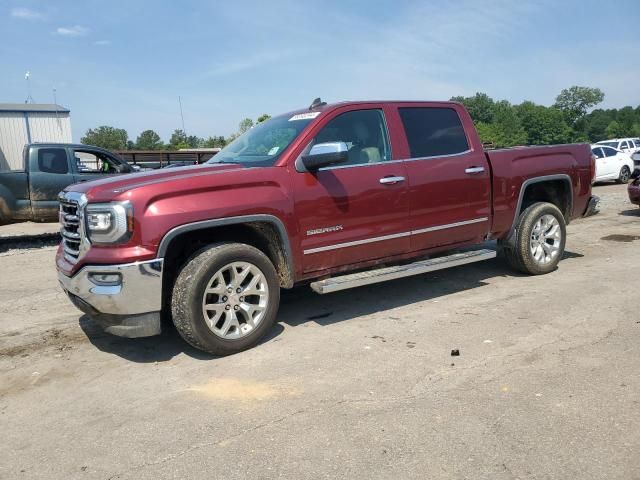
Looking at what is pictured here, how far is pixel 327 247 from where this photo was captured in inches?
183

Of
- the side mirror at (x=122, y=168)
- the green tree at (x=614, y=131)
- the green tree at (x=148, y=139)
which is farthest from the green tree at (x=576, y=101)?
the side mirror at (x=122, y=168)

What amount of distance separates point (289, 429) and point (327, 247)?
1899 millimetres

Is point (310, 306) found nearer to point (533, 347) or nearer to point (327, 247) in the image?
point (327, 247)

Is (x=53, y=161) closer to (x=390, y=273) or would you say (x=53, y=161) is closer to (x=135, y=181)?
(x=135, y=181)

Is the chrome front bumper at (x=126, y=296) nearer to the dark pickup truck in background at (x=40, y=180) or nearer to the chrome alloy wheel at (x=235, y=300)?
the chrome alloy wheel at (x=235, y=300)

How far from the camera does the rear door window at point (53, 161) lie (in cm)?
977

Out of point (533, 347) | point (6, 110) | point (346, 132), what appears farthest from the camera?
point (6, 110)

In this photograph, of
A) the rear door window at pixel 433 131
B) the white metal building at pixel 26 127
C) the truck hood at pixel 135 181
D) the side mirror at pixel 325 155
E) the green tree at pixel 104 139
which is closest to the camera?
the truck hood at pixel 135 181

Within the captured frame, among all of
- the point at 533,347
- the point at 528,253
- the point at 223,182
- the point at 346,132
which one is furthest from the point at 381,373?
the point at 528,253

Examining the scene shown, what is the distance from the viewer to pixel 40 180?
9.59m

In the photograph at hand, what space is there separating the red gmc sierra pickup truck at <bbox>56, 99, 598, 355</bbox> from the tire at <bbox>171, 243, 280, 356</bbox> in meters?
0.01

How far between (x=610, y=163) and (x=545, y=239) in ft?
50.1

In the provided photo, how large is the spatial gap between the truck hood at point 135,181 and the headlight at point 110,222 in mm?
76

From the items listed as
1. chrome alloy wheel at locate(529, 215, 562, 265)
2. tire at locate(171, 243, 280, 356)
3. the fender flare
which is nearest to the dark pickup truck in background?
tire at locate(171, 243, 280, 356)
